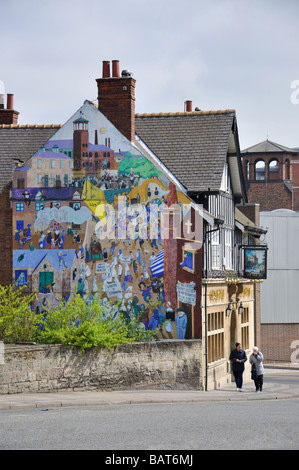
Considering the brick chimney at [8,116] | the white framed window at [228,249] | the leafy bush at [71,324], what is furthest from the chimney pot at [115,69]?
the brick chimney at [8,116]

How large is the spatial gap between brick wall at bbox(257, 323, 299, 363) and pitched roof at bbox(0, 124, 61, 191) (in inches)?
985

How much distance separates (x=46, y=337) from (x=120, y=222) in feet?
16.7

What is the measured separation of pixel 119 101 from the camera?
101 feet

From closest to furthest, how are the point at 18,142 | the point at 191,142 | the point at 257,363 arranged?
the point at 257,363 → the point at 191,142 → the point at 18,142

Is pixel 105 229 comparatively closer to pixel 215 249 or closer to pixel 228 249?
pixel 215 249

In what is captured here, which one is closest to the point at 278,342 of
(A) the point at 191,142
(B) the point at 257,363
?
(A) the point at 191,142

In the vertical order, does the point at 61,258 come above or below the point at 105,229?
below

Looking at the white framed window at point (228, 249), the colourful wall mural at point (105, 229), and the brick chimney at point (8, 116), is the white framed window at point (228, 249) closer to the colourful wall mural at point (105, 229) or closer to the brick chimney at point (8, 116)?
the colourful wall mural at point (105, 229)

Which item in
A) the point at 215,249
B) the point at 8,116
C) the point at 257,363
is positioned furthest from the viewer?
the point at 8,116

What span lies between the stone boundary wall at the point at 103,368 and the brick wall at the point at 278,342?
26775mm

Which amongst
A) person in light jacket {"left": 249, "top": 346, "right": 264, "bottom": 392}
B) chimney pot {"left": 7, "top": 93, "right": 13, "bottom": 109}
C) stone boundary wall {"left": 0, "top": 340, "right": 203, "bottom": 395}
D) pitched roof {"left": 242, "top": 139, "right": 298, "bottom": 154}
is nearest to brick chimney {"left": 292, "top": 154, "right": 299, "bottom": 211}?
pitched roof {"left": 242, "top": 139, "right": 298, "bottom": 154}

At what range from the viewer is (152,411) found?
19891 mm

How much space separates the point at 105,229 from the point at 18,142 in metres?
7.44

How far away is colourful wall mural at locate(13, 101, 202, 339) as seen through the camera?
29000mm
